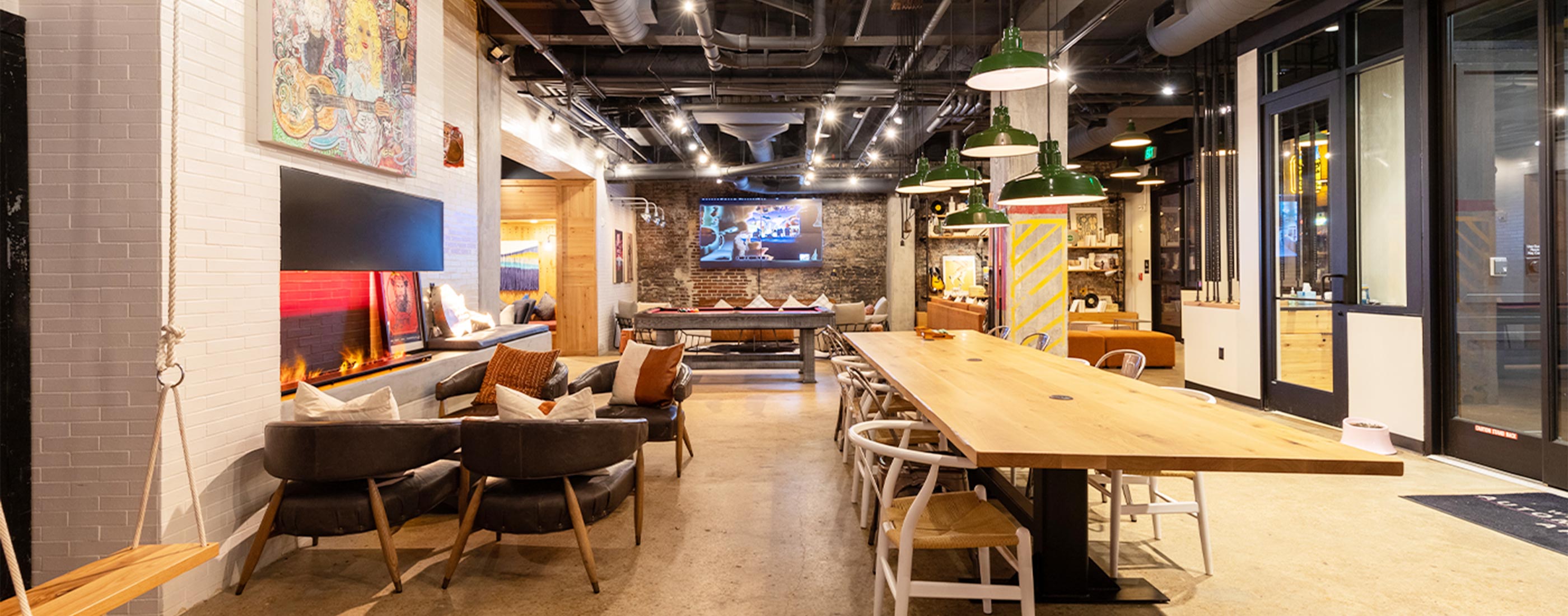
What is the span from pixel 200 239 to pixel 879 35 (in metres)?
5.79

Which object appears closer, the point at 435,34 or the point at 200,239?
the point at 200,239

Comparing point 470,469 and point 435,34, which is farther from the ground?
point 435,34

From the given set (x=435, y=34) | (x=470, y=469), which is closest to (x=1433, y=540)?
(x=470, y=469)

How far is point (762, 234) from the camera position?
50.1ft

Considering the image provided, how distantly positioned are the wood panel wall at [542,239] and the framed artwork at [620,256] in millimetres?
1099

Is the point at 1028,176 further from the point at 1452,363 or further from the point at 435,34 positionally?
the point at 435,34

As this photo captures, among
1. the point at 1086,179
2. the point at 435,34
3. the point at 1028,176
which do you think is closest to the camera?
the point at 1086,179

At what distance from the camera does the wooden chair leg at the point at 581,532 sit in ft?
10.1

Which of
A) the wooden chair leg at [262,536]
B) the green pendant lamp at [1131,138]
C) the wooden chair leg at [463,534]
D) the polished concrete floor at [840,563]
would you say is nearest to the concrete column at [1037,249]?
the green pendant lamp at [1131,138]

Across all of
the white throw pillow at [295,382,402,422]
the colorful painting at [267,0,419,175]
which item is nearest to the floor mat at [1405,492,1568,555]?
the white throw pillow at [295,382,402,422]

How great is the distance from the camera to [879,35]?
23.7 feet

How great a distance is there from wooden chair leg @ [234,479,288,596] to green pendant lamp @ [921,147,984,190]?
4251 millimetres

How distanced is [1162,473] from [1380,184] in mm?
5267

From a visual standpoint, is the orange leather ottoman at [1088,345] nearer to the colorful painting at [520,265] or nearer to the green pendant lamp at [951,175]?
the green pendant lamp at [951,175]
